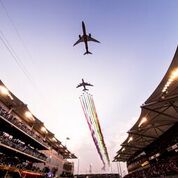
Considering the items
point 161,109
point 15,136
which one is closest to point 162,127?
point 161,109

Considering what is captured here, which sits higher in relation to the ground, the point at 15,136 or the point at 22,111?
the point at 22,111

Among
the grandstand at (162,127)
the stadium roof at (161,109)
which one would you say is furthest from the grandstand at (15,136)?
the stadium roof at (161,109)

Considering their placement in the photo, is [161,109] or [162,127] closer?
[161,109]

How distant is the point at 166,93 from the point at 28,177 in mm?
26640

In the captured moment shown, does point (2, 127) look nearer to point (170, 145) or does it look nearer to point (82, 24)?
point (82, 24)

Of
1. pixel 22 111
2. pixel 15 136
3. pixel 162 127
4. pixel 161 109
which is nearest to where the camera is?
→ pixel 161 109

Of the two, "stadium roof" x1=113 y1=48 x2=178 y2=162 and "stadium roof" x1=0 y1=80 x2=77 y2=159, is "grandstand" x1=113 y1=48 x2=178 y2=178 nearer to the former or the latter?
"stadium roof" x1=113 y1=48 x2=178 y2=162

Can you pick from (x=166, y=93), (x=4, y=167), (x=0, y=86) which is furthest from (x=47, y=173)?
(x=166, y=93)

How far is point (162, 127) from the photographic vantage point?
20.5 metres

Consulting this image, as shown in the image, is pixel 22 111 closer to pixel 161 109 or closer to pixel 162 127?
pixel 161 109

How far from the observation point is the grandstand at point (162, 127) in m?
12.7

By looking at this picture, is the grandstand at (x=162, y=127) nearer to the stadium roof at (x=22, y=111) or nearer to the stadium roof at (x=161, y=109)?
the stadium roof at (x=161, y=109)

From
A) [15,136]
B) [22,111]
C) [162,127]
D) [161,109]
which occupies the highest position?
[22,111]

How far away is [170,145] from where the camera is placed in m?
20.7
